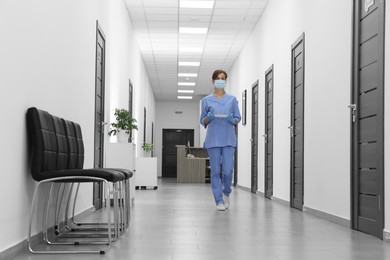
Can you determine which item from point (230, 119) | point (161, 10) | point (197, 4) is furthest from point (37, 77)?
point (161, 10)

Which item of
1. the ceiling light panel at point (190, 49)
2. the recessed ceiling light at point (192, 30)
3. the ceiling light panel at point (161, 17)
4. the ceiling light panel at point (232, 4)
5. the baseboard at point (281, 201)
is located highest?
the ceiling light panel at point (232, 4)

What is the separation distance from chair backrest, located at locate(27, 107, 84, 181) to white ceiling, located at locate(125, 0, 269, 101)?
18.5 feet

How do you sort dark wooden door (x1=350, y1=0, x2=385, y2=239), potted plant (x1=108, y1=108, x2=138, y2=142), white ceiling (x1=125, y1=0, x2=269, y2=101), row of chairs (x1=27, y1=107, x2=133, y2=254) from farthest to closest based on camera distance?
1. white ceiling (x1=125, y1=0, x2=269, y2=101)
2. potted plant (x1=108, y1=108, x2=138, y2=142)
3. dark wooden door (x1=350, y1=0, x2=385, y2=239)
4. row of chairs (x1=27, y1=107, x2=133, y2=254)

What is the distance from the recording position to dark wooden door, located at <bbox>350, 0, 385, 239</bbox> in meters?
Answer: 4.04

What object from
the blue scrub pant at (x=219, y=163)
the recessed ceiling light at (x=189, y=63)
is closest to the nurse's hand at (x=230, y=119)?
the blue scrub pant at (x=219, y=163)

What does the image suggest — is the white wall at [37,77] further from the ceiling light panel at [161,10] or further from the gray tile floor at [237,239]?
the ceiling light panel at [161,10]

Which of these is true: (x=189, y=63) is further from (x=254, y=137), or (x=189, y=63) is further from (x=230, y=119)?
(x=230, y=119)

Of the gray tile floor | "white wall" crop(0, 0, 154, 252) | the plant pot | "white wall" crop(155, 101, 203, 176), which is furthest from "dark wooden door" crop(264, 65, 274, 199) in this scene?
"white wall" crop(155, 101, 203, 176)

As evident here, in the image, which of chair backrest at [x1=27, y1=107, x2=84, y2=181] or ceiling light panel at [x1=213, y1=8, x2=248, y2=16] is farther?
ceiling light panel at [x1=213, y1=8, x2=248, y2=16]

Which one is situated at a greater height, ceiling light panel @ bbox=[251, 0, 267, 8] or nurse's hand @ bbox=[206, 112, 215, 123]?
ceiling light panel @ bbox=[251, 0, 267, 8]

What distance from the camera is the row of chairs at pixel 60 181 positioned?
10.8 feet

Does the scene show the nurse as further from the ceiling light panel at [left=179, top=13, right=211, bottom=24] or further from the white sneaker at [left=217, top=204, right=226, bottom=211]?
the ceiling light panel at [left=179, top=13, right=211, bottom=24]

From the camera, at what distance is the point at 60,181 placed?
11.2 ft

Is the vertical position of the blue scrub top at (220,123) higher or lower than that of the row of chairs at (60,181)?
higher
